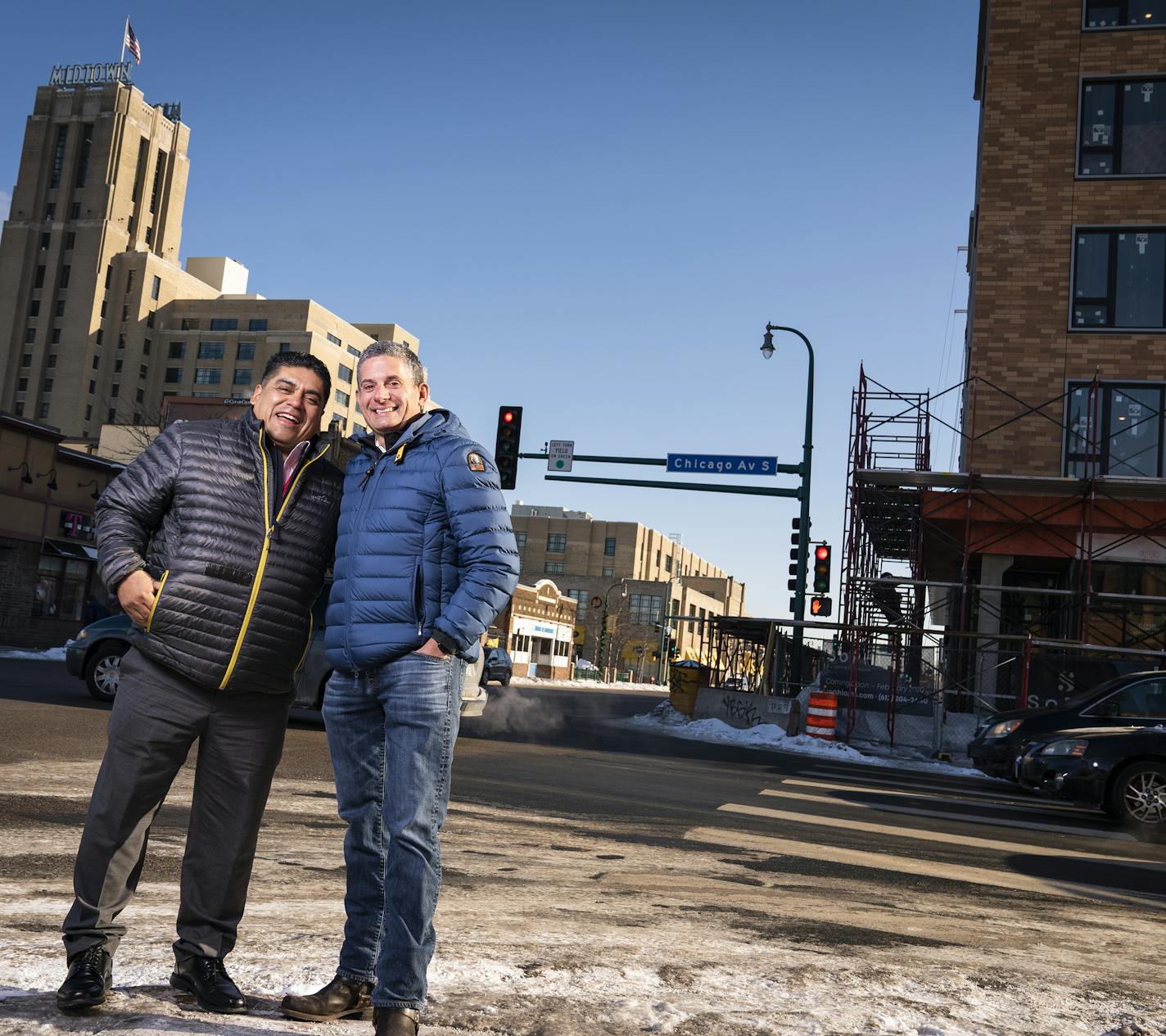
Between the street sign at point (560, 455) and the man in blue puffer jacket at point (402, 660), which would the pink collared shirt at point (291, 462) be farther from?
the street sign at point (560, 455)

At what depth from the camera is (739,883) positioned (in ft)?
19.9

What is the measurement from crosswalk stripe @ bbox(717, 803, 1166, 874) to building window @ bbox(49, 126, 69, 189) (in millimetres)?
107776

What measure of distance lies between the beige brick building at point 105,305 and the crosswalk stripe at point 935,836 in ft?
295

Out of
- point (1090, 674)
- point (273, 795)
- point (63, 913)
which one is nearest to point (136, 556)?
point (63, 913)

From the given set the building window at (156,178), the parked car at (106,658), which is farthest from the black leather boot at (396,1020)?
the building window at (156,178)

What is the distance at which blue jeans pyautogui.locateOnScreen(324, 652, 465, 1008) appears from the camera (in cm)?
323

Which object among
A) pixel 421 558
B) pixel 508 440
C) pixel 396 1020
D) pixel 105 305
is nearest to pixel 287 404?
pixel 421 558

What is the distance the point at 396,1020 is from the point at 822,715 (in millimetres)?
17919

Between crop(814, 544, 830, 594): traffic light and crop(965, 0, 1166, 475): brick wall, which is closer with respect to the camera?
crop(965, 0, 1166, 475): brick wall

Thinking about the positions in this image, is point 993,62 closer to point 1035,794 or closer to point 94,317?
point 1035,794

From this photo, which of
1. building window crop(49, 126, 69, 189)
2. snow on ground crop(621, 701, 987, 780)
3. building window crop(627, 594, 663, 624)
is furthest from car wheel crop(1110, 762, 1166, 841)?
building window crop(49, 126, 69, 189)

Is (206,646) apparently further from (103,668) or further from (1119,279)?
(1119,279)

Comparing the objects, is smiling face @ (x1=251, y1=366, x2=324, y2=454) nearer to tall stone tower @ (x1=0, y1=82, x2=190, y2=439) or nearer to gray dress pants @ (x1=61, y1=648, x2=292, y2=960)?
gray dress pants @ (x1=61, y1=648, x2=292, y2=960)

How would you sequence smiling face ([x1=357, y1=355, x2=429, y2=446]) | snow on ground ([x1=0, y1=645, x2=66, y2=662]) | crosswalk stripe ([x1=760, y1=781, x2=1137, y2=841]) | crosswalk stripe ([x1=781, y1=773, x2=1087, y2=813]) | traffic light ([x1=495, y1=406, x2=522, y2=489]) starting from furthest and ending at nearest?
snow on ground ([x1=0, y1=645, x2=66, y2=662]) → traffic light ([x1=495, y1=406, x2=522, y2=489]) → crosswalk stripe ([x1=781, y1=773, x2=1087, y2=813]) → crosswalk stripe ([x1=760, y1=781, x2=1137, y2=841]) → smiling face ([x1=357, y1=355, x2=429, y2=446])
